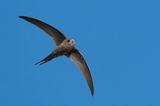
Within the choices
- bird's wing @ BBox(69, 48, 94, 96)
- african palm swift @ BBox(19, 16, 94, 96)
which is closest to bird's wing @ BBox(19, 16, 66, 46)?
african palm swift @ BBox(19, 16, 94, 96)

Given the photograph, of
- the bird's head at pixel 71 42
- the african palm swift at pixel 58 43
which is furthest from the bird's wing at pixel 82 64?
the bird's head at pixel 71 42

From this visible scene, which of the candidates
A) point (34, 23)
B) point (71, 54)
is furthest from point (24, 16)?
point (71, 54)

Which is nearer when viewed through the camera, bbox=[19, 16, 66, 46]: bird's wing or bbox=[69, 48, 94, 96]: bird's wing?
bbox=[19, 16, 66, 46]: bird's wing

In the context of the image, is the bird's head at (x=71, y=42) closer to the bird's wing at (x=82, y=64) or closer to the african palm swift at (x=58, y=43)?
the african palm swift at (x=58, y=43)

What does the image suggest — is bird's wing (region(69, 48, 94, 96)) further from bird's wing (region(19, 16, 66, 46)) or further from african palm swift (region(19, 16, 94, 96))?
bird's wing (region(19, 16, 66, 46))

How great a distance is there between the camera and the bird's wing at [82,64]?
19.5 metres

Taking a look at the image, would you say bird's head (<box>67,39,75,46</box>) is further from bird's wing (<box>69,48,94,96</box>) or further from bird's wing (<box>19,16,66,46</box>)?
bird's wing (<box>69,48,94,96</box>)

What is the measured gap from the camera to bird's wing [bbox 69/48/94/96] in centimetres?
1947

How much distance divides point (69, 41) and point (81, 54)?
93 cm

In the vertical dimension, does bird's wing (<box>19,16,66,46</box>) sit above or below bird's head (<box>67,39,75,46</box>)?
above

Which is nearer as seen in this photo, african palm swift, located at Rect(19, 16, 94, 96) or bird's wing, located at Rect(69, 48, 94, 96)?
african palm swift, located at Rect(19, 16, 94, 96)

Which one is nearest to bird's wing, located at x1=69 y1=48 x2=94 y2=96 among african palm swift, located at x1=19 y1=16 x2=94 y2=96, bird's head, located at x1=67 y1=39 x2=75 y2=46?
african palm swift, located at x1=19 y1=16 x2=94 y2=96

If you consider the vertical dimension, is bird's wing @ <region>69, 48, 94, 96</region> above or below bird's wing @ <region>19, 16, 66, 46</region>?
below

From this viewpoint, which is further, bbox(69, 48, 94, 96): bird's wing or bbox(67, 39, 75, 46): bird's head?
bbox(69, 48, 94, 96): bird's wing
